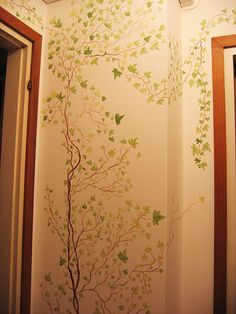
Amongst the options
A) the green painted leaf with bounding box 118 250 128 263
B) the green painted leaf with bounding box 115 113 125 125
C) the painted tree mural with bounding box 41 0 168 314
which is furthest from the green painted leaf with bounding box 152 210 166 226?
the green painted leaf with bounding box 115 113 125 125

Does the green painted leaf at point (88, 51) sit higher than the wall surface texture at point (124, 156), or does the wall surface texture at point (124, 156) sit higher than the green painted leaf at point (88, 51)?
the green painted leaf at point (88, 51)

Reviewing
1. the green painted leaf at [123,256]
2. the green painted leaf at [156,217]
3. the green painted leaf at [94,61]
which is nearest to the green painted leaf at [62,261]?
the green painted leaf at [123,256]

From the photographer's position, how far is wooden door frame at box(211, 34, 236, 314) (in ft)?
3.33

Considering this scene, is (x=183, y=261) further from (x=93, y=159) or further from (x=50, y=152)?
(x=50, y=152)

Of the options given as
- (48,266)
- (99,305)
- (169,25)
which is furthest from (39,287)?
(169,25)

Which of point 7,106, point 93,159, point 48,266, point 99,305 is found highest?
point 7,106

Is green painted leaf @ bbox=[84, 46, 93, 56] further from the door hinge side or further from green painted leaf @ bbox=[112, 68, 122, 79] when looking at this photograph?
the door hinge side

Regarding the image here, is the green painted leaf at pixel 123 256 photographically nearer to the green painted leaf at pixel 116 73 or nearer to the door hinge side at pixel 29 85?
the green painted leaf at pixel 116 73

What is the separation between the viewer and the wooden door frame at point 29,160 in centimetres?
106

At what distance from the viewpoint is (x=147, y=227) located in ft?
3.08

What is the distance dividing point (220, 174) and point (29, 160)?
0.85 m

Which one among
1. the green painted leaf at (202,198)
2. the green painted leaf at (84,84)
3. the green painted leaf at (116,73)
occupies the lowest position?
the green painted leaf at (202,198)

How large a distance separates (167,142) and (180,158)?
191mm

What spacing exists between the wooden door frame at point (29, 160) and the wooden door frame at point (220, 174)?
0.81 metres
